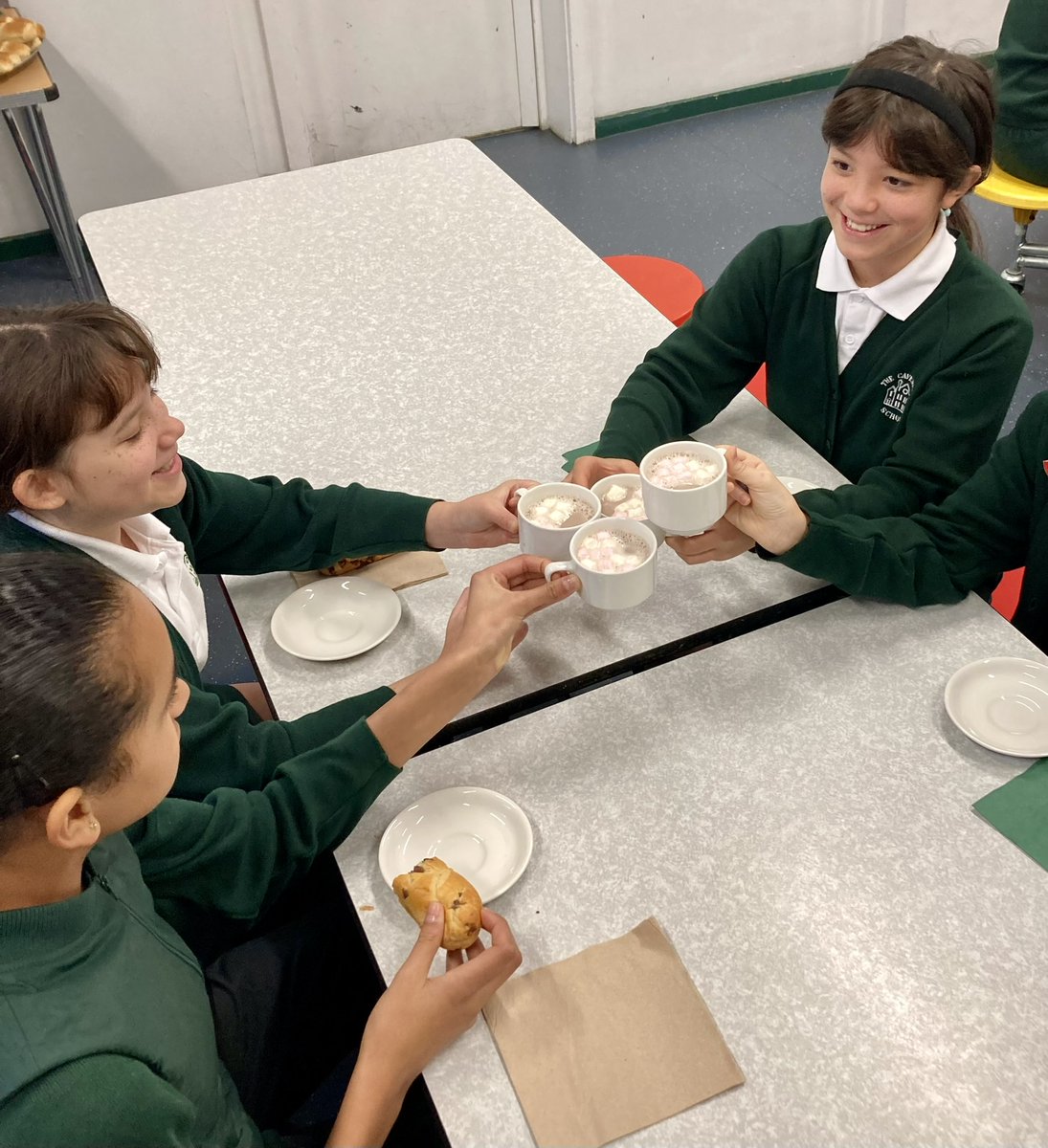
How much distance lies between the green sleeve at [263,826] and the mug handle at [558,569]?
29 centimetres

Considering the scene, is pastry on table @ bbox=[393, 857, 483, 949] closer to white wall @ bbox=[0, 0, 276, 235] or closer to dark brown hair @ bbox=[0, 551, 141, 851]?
dark brown hair @ bbox=[0, 551, 141, 851]

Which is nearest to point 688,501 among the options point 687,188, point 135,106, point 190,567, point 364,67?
point 190,567

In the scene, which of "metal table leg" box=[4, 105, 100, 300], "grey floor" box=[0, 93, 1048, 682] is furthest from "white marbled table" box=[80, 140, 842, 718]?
"grey floor" box=[0, 93, 1048, 682]

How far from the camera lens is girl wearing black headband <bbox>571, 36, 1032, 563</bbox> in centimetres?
157

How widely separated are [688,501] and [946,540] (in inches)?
17.4

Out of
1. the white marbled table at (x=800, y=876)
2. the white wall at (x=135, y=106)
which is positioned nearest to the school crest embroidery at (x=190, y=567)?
the white marbled table at (x=800, y=876)

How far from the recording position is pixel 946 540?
4.94 ft

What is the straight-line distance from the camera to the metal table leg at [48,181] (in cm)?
337

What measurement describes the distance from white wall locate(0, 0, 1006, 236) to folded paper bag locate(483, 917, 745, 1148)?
3.88m

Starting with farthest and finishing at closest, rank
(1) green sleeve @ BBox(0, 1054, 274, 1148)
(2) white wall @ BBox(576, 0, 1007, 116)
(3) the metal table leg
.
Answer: (2) white wall @ BBox(576, 0, 1007, 116)
(3) the metal table leg
(1) green sleeve @ BBox(0, 1054, 274, 1148)

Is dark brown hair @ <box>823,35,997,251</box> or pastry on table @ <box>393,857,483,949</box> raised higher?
dark brown hair @ <box>823,35,997,251</box>

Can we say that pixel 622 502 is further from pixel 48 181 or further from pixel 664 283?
pixel 48 181

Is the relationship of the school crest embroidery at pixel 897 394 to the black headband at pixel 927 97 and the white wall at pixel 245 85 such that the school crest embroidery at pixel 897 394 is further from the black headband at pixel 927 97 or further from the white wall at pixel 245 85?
the white wall at pixel 245 85

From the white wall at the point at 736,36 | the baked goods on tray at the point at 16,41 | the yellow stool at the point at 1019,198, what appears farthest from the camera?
the white wall at the point at 736,36
